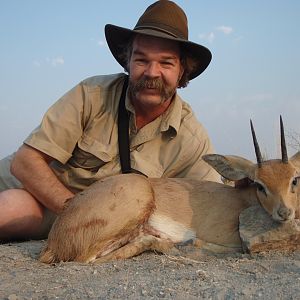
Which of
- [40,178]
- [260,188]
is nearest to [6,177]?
[40,178]

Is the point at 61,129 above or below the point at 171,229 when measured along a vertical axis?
above

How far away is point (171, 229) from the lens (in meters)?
5.25

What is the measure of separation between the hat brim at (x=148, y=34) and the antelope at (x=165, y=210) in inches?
61.5

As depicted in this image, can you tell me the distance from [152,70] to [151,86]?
185 mm

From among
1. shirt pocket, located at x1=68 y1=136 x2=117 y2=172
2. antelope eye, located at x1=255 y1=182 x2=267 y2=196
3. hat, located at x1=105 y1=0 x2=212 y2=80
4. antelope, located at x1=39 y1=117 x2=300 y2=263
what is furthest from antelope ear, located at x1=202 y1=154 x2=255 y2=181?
hat, located at x1=105 y1=0 x2=212 y2=80

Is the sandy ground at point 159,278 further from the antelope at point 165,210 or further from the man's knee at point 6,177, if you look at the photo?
the man's knee at point 6,177

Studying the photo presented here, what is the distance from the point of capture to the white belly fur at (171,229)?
521 cm

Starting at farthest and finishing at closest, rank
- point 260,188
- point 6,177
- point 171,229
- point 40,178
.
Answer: point 6,177, point 40,178, point 171,229, point 260,188

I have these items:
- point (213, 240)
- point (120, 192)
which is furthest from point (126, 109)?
point (213, 240)

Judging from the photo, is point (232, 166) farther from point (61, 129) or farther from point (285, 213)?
point (61, 129)

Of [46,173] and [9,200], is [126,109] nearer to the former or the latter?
[46,173]

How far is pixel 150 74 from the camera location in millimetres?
5996

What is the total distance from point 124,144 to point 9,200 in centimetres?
151

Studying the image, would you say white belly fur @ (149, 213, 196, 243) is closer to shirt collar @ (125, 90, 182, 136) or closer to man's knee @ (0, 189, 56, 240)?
shirt collar @ (125, 90, 182, 136)
